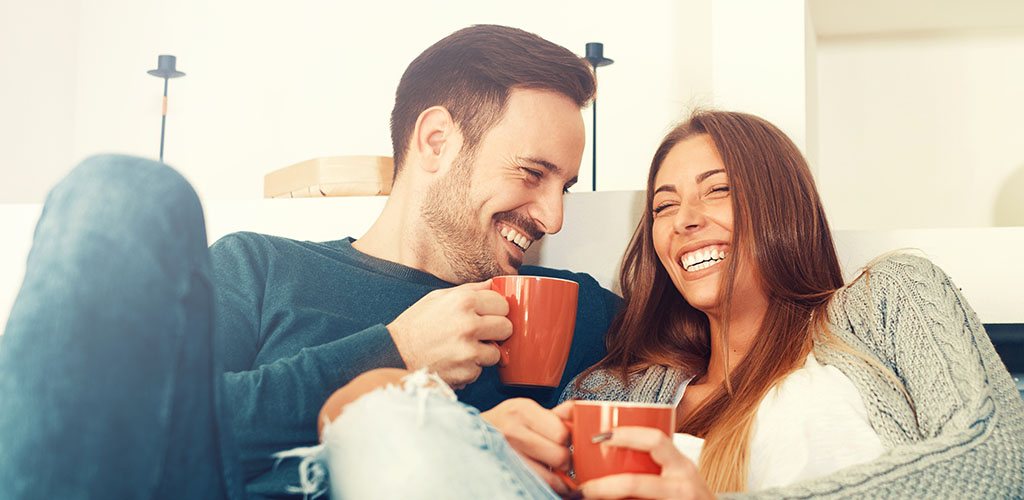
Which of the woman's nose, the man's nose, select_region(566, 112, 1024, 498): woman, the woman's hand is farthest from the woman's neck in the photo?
the woman's hand

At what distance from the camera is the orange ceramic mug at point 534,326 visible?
97 cm

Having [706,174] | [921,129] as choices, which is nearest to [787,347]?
[706,174]

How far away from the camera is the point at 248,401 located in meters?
0.86

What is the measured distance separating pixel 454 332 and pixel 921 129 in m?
1.42

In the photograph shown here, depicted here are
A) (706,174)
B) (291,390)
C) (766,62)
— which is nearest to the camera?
(291,390)

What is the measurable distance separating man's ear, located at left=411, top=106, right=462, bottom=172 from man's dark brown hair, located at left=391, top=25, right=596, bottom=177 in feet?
0.05

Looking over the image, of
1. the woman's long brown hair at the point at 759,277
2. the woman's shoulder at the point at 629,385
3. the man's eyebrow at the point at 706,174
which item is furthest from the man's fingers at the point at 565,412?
the man's eyebrow at the point at 706,174

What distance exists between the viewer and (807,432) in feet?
3.24

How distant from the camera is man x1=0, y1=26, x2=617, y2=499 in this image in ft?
1.89

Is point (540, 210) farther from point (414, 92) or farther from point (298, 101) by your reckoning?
point (298, 101)

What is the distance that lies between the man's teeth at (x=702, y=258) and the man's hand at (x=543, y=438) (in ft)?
1.88

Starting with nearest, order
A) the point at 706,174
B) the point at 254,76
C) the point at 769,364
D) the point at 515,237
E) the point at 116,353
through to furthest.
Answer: the point at 116,353
the point at 769,364
the point at 706,174
the point at 515,237
the point at 254,76

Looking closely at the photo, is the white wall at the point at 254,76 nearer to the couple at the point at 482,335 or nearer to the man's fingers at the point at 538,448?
the couple at the point at 482,335

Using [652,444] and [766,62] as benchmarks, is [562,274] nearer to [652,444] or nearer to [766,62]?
[766,62]
